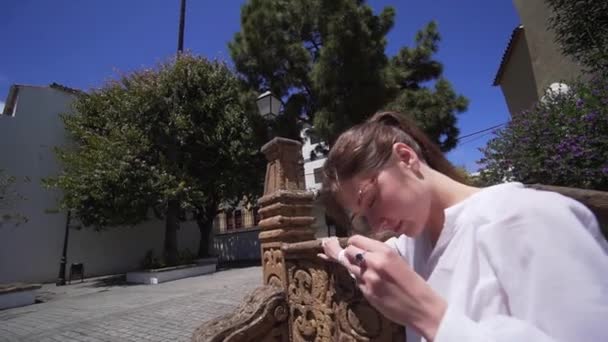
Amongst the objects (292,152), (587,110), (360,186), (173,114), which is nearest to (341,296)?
(360,186)

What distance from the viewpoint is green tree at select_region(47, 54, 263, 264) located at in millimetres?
12992

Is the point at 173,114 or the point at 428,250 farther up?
the point at 173,114

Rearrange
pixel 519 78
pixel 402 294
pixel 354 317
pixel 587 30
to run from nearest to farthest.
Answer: pixel 402 294, pixel 354 317, pixel 587 30, pixel 519 78

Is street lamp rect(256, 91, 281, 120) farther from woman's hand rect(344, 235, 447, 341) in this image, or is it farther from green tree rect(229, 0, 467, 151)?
woman's hand rect(344, 235, 447, 341)

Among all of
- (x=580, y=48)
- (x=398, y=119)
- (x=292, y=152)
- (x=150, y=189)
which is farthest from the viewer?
(x=150, y=189)

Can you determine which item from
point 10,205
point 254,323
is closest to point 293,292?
point 254,323

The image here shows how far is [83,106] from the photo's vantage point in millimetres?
15742

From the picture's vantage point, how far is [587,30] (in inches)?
266

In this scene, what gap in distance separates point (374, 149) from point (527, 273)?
0.53 meters

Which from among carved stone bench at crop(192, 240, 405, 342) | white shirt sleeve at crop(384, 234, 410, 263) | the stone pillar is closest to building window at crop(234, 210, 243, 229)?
the stone pillar

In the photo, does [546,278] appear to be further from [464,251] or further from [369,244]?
[369,244]

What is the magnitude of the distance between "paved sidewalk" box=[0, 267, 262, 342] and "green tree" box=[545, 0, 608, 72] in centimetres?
717

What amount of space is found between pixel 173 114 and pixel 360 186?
563 inches

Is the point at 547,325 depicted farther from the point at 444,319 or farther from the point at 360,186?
the point at 360,186
